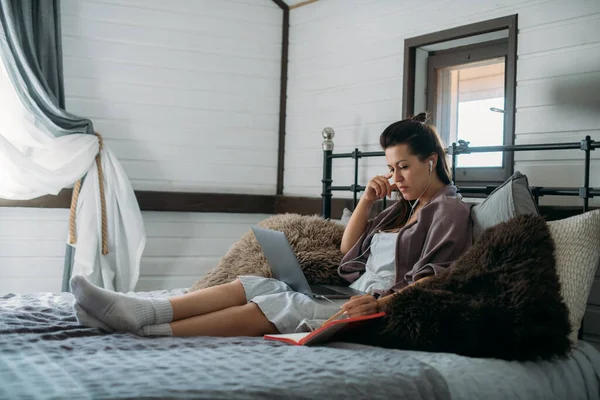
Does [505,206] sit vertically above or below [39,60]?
below

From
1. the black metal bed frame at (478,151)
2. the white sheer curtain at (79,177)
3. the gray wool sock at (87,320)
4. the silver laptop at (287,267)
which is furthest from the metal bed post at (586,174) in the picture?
the white sheer curtain at (79,177)

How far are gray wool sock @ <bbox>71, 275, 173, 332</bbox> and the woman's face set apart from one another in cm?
100

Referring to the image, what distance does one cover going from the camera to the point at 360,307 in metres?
1.90

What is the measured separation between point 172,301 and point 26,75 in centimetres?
205

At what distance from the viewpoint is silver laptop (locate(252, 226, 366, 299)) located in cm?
221

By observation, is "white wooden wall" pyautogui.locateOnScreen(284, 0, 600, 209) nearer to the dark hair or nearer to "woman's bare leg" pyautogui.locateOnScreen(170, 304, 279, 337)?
the dark hair

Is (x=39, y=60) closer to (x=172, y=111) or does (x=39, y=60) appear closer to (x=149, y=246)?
(x=172, y=111)

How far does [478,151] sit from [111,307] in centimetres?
168

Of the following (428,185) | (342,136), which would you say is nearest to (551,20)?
(428,185)

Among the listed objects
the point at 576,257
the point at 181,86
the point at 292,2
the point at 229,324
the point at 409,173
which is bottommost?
the point at 229,324

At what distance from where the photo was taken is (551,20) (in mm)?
2879

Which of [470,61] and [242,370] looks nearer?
[242,370]

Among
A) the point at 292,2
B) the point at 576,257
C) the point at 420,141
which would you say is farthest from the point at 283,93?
the point at 576,257

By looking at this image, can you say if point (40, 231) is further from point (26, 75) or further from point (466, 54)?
point (466, 54)
